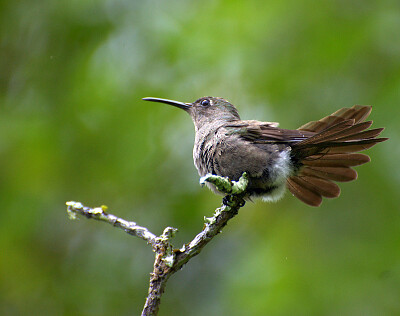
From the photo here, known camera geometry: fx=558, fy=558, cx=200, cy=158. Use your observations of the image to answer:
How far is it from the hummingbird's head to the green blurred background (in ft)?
0.97

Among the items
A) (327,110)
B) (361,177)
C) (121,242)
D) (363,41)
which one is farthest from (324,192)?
(121,242)

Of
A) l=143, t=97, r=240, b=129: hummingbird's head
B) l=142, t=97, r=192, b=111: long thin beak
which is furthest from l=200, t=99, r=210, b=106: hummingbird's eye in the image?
l=142, t=97, r=192, b=111: long thin beak

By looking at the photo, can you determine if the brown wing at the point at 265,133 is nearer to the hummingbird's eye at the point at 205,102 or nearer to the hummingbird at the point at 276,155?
the hummingbird at the point at 276,155

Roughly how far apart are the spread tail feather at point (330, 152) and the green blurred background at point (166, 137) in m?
0.74

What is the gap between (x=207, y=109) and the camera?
6.08 metres

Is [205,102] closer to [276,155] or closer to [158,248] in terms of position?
[276,155]

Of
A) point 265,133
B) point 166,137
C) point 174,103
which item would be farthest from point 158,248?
point 166,137

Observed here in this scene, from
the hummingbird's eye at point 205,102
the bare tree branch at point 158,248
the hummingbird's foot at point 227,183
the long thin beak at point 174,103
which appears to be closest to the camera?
the bare tree branch at point 158,248

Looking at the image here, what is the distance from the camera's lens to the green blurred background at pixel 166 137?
19.6 feet

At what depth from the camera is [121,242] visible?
657 centimetres

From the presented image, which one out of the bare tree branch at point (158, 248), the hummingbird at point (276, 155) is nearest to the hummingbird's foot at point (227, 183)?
the bare tree branch at point (158, 248)

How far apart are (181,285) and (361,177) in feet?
8.04

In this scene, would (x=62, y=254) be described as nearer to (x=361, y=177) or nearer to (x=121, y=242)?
(x=121, y=242)

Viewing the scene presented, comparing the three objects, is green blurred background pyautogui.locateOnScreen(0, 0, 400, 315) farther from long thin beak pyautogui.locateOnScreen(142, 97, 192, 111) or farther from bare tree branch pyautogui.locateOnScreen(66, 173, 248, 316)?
bare tree branch pyautogui.locateOnScreen(66, 173, 248, 316)
